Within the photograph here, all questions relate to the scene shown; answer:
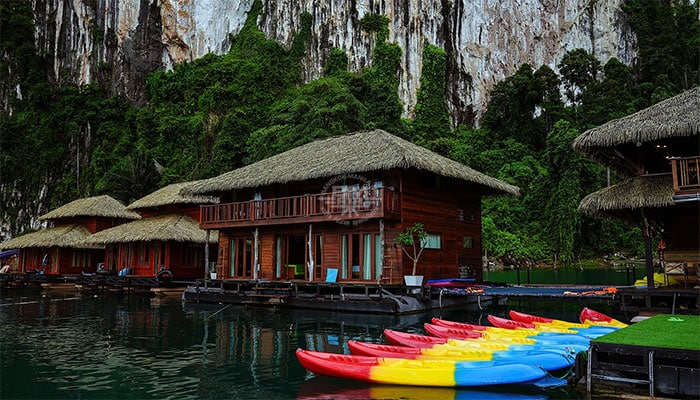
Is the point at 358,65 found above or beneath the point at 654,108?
above

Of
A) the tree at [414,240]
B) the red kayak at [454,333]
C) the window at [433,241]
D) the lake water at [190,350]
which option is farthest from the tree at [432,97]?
the red kayak at [454,333]

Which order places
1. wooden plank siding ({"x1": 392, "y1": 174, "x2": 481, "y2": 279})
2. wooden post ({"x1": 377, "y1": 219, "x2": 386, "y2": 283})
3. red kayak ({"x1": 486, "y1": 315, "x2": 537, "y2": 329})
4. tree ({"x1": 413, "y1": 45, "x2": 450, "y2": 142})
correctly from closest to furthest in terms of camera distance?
red kayak ({"x1": 486, "y1": 315, "x2": 537, "y2": 329}) → wooden post ({"x1": 377, "y1": 219, "x2": 386, "y2": 283}) → wooden plank siding ({"x1": 392, "y1": 174, "x2": 481, "y2": 279}) → tree ({"x1": 413, "y1": 45, "x2": 450, "y2": 142})

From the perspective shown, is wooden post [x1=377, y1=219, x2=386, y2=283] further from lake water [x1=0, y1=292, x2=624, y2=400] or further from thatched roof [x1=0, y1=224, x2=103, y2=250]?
thatched roof [x1=0, y1=224, x2=103, y2=250]

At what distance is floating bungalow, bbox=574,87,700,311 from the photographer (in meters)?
12.9

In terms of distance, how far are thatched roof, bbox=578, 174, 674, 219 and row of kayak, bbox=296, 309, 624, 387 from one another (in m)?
3.74

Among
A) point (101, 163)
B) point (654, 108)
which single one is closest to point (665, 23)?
point (654, 108)

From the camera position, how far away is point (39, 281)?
112 feet

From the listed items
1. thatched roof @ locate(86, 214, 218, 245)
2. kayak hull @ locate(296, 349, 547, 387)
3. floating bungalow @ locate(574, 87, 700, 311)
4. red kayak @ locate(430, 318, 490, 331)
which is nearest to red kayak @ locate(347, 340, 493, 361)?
kayak hull @ locate(296, 349, 547, 387)

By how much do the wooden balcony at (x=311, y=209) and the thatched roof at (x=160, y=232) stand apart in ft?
12.8

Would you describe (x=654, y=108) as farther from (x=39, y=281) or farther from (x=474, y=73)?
(x=474, y=73)

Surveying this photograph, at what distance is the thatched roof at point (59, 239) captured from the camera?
33.5 metres

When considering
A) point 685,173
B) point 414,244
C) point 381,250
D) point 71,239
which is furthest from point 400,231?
point 71,239

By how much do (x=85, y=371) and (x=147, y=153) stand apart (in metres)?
46.2

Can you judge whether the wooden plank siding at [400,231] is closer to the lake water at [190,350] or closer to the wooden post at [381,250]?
the wooden post at [381,250]
